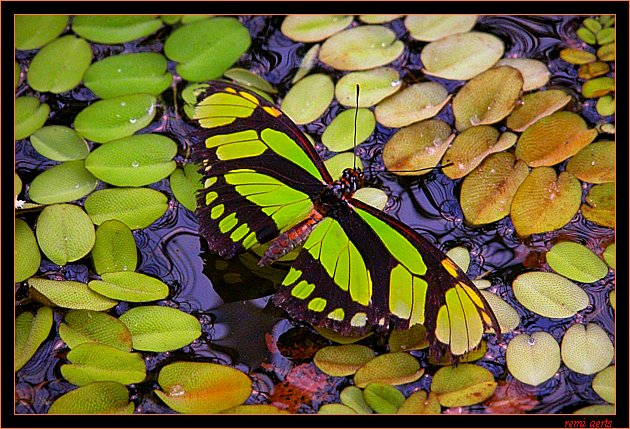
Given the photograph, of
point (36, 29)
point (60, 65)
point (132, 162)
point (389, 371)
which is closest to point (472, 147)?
point (389, 371)

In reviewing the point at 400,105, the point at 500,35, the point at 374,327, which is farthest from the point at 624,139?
the point at 374,327

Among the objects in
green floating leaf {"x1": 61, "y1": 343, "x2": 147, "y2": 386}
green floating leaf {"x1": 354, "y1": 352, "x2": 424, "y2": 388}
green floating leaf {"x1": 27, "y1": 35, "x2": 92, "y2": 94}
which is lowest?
green floating leaf {"x1": 354, "y1": 352, "x2": 424, "y2": 388}

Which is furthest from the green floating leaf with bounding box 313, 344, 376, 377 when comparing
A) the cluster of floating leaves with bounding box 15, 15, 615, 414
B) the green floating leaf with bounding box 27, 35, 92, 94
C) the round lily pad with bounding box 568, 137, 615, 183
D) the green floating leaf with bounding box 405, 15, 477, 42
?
the green floating leaf with bounding box 27, 35, 92, 94

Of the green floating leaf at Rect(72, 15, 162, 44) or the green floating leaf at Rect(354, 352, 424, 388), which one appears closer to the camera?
the green floating leaf at Rect(354, 352, 424, 388)

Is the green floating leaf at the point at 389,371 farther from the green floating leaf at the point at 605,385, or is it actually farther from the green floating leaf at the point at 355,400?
the green floating leaf at the point at 605,385

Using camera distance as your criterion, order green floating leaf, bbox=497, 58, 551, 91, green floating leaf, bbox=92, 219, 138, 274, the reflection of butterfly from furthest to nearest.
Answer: green floating leaf, bbox=497, 58, 551, 91 → green floating leaf, bbox=92, 219, 138, 274 → the reflection of butterfly

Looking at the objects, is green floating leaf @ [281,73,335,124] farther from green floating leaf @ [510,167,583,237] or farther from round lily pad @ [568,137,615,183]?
round lily pad @ [568,137,615,183]
